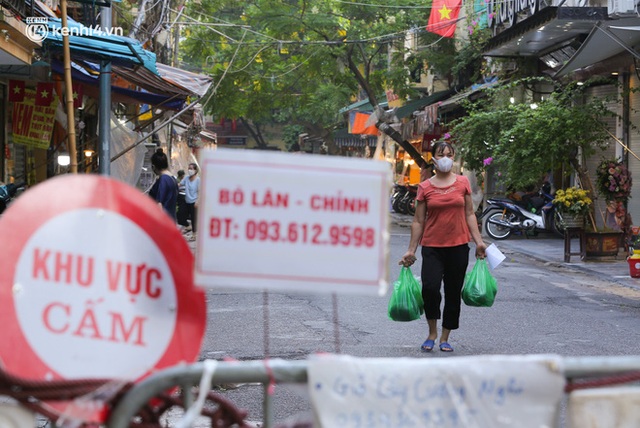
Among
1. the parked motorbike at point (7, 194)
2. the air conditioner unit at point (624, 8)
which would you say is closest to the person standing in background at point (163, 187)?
the parked motorbike at point (7, 194)

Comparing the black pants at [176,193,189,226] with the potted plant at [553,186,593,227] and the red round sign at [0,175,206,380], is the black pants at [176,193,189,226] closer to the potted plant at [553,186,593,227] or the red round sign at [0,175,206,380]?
the potted plant at [553,186,593,227]

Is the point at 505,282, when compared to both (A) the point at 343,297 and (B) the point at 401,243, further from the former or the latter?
(B) the point at 401,243

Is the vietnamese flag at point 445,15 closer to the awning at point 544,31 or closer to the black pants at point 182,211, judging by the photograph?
the awning at point 544,31

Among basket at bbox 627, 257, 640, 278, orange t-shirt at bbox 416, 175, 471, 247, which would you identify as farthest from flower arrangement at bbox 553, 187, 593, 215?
orange t-shirt at bbox 416, 175, 471, 247

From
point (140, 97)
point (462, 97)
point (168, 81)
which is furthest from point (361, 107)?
point (168, 81)

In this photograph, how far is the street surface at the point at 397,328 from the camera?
772cm

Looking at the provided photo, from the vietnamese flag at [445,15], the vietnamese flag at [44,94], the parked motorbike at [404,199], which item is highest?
the vietnamese flag at [445,15]

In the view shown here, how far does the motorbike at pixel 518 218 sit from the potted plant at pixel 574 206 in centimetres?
467

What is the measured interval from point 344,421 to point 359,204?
0.59m

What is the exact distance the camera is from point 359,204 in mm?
2656

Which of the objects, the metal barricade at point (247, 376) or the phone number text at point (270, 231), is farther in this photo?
the phone number text at point (270, 231)

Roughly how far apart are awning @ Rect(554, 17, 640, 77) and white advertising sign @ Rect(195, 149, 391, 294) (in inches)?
475

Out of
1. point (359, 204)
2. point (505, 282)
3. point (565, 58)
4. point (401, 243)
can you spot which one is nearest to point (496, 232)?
point (401, 243)

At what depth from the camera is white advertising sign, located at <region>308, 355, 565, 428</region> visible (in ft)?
8.48
